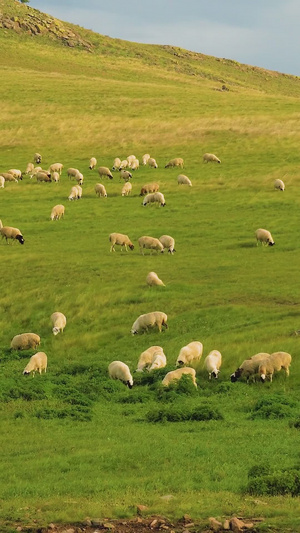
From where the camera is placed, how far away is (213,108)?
248ft

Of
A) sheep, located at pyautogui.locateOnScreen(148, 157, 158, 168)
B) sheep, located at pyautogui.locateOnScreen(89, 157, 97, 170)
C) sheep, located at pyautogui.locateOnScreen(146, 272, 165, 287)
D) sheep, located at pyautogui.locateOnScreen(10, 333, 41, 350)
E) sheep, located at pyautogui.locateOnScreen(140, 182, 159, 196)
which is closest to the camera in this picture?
sheep, located at pyautogui.locateOnScreen(10, 333, 41, 350)

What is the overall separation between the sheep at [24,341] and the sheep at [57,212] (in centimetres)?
1835

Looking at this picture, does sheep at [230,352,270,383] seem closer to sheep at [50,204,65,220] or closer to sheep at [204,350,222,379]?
sheep at [204,350,222,379]

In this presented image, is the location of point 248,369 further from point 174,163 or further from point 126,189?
point 174,163

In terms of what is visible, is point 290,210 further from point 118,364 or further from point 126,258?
point 118,364

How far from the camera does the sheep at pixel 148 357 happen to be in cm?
2459

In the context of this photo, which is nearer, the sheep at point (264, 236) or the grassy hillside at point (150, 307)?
the grassy hillside at point (150, 307)

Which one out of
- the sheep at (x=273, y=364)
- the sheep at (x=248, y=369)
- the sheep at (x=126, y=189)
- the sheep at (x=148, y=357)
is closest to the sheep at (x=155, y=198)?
the sheep at (x=126, y=189)

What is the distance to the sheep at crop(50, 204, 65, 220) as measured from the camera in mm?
45812

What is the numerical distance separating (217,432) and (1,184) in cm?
3742

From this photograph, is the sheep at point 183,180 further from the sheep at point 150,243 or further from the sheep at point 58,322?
the sheep at point 58,322

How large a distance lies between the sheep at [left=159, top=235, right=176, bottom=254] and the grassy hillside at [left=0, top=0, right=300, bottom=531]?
0.58 metres

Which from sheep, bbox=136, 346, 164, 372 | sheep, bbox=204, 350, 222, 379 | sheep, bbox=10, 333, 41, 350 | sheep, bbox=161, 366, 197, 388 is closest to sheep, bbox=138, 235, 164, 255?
sheep, bbox=10, 333, 41, 350

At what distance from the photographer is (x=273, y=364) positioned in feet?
74.9
